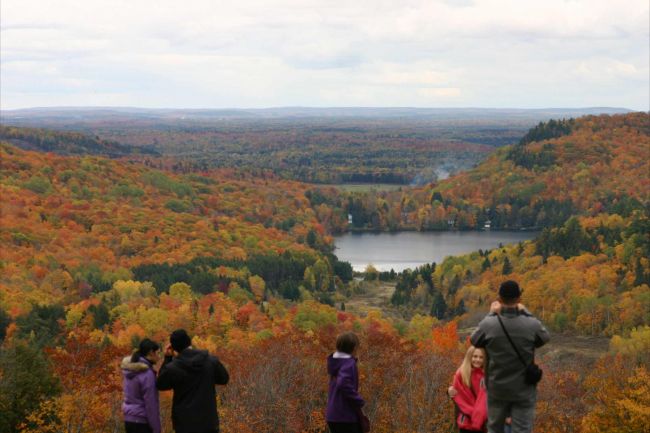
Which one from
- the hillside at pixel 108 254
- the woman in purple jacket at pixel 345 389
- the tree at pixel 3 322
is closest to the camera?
the woman in purple jacket at pixel 345 389

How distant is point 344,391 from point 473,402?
198cm

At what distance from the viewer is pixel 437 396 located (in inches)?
1288

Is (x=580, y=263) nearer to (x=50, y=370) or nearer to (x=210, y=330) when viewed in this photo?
(x=210, y=330)

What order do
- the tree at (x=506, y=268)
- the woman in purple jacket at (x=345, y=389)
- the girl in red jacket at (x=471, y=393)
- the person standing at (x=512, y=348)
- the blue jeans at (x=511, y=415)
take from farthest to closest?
the tree at (x=506, y=268), the woman in purple jacket at (x=345, y=389), the girl in red jacket at (x=471, y=393), the blue jeans at (x=511, y=415), the person standing at (x=512, y=348)

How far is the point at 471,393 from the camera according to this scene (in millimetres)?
12734

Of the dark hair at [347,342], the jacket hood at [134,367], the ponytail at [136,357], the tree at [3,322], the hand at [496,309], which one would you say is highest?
the hand at [496,309]

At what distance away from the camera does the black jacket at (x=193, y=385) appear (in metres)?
13.0

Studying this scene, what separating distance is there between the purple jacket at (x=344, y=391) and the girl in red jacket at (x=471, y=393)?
1.50 metres

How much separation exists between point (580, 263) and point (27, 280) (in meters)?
86.6

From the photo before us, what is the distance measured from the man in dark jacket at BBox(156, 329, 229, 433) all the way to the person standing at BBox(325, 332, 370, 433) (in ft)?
5.65

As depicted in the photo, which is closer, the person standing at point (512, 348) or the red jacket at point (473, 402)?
the person standing at point (512, 348)

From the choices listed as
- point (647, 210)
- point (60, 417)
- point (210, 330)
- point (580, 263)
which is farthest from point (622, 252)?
point (60, 417)

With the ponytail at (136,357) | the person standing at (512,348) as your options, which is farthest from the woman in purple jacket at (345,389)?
the ponytail at (136,357)

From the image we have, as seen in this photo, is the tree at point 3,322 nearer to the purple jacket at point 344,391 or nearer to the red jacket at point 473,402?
the purple jacket at point 344,391
